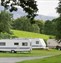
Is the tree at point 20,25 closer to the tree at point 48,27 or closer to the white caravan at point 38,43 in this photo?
the tree at point 48,27

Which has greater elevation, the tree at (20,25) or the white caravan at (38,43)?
the tree at (20,25)

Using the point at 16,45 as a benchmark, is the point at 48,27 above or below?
above

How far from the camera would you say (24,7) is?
33.3 ft

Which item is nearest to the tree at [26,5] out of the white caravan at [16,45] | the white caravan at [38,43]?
the white caravan at [16,45]

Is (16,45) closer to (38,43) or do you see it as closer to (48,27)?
(38,43)

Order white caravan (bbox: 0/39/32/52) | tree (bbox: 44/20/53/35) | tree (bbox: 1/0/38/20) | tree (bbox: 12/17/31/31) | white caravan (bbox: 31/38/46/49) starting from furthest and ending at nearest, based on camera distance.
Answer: tree (bbox: 12/17/31/31), tree (bbox: 44/20/53/35), white caravan (bbox: 31/38/46/49), white caravan (bbox: 0/39/32/52), tree (bbox: 1/0/38/20)

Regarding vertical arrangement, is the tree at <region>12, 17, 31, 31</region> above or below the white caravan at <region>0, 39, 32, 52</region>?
above

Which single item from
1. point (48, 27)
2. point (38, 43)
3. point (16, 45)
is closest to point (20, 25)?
point (48, 27)

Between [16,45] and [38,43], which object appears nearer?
[16,45]

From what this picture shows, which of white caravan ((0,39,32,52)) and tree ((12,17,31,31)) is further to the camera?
tree ((12,17,31,31))

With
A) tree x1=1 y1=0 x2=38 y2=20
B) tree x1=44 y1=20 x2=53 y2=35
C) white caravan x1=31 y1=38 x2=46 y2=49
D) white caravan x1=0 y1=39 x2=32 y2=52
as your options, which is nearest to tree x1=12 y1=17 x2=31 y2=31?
tree x1=44 y1=20 x2=53 y2=35

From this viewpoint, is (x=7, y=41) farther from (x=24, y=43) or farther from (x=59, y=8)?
(x=59, y=8)

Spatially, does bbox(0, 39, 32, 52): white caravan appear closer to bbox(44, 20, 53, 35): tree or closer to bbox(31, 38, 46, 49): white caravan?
bbox(31, 38, 46, 49): white caravan

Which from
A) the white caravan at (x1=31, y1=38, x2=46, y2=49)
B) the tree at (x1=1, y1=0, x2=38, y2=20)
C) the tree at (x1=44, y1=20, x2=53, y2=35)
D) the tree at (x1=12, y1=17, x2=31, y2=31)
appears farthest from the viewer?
the tree at (x1=12, y1=17, x2=31, y2=31)
